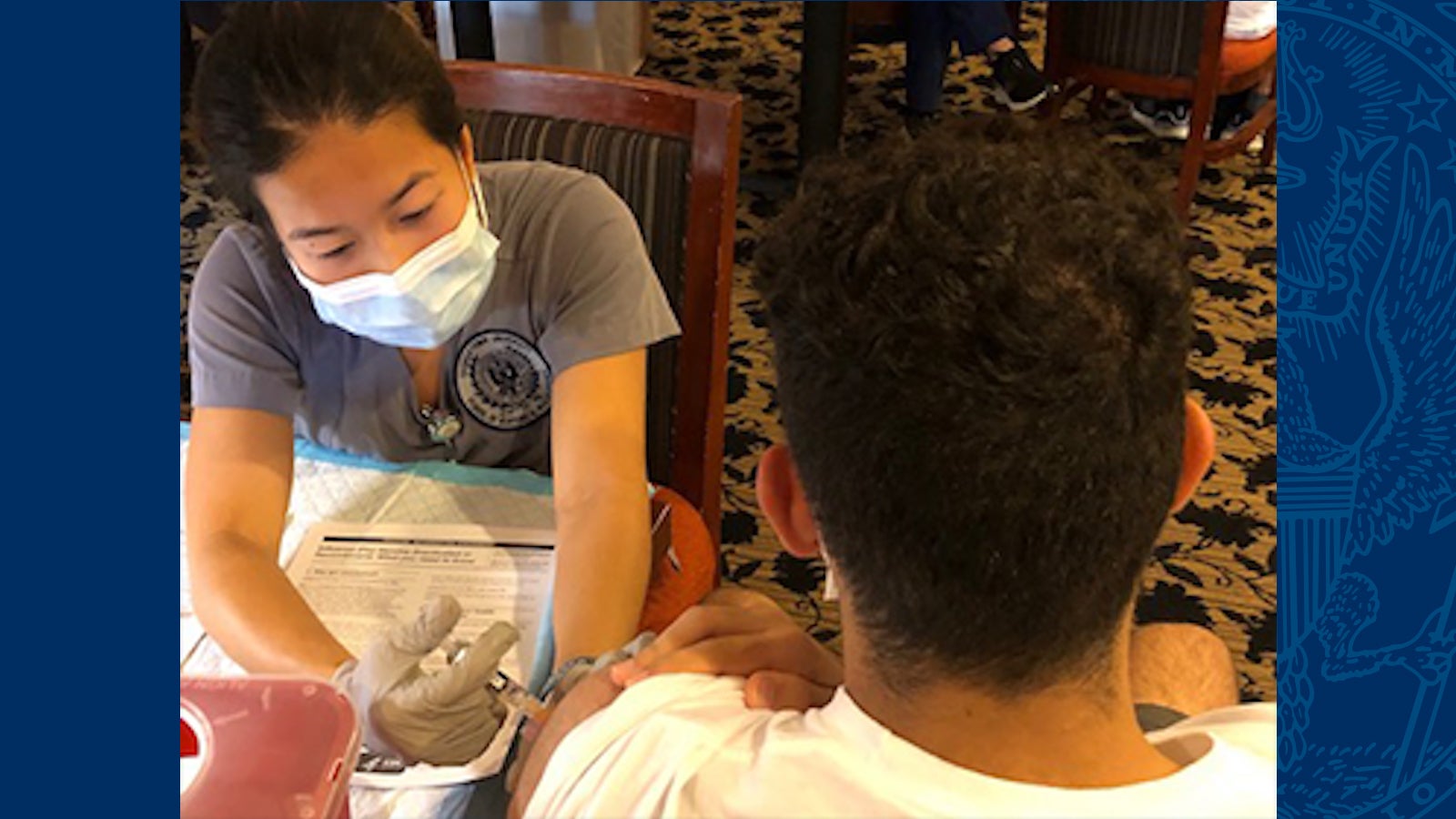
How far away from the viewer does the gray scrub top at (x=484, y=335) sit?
4.23 feet

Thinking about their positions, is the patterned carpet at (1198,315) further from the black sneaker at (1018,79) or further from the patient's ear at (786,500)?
the black sneaker at (1018,79)

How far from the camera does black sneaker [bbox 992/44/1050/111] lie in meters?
3.42

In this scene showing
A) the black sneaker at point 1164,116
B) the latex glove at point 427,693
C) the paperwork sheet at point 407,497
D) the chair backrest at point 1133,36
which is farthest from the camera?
the black sneaker at point 1164,116

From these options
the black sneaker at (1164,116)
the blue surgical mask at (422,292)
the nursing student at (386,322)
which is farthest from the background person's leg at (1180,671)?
the black sneaker at (1164,116)

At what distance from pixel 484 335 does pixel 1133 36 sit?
2.05 meters

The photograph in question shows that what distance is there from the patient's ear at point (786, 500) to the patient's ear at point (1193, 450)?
20 cm

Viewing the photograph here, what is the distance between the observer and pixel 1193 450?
0.74 m

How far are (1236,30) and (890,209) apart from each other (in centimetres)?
260

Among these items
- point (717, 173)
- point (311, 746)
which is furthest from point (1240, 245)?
point (311, 746)

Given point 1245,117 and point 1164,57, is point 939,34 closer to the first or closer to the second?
point 1164,57

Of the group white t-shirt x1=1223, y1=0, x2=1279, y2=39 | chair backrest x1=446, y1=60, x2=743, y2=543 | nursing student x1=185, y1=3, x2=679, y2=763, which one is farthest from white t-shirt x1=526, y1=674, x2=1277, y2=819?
white t-shirt x1=1223, y1=0, x2=1279, y2=39

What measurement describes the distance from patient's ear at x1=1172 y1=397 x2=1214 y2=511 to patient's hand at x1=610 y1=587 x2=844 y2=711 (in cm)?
26

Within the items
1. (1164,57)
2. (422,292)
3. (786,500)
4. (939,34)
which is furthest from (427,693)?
(939,34)

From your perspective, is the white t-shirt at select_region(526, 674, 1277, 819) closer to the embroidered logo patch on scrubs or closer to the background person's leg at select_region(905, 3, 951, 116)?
the embroidered logo patch on scrubs
